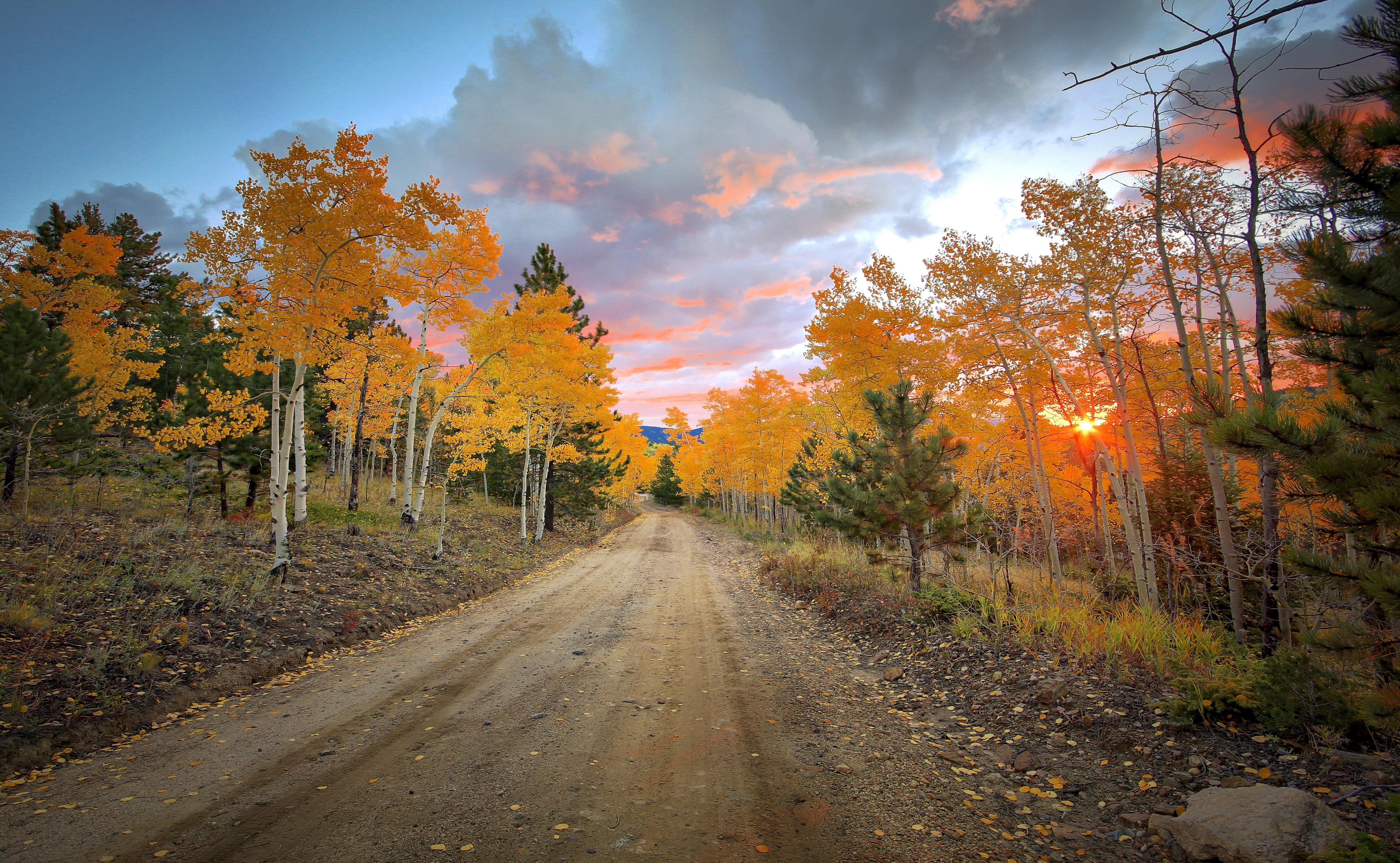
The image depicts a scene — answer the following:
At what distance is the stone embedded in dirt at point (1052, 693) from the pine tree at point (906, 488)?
3.62 m

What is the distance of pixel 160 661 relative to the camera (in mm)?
5582

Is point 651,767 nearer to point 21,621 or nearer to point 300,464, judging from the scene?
point 21,621

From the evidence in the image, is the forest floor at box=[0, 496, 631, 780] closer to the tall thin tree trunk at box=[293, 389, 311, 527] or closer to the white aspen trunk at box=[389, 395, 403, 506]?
A: the tall thin tree trunk at box=[293, 389, 311, 527]

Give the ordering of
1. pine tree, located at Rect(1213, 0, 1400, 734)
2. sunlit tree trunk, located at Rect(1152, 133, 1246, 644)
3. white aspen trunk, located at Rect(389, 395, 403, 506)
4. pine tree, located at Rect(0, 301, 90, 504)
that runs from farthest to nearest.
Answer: white aspen trunk, located at Rect(389, 395, 403, 506)
pine tree, located at Rect(0, 301, 90, 504)
sunlit tree trunk, located at Rect(1152, 133, 1246, 644)
pine tree, located at Rect(1213, 0, 1400, 734)

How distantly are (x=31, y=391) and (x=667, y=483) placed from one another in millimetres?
56036

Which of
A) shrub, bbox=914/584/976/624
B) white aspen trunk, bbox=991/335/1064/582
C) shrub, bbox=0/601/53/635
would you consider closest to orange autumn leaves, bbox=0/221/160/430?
shrub, bbox=0/601/53/635

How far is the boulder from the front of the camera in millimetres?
2861

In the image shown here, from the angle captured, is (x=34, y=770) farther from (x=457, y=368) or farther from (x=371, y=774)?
(x=457, y=368)

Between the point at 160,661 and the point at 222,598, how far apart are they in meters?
1.76

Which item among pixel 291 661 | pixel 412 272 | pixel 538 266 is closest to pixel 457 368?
pixel 412 272

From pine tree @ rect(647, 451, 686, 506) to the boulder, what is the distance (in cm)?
5676

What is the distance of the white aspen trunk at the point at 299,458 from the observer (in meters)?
10.0

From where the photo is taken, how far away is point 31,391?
1034 cm

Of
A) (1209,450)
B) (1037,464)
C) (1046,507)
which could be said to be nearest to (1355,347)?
(1209,450)
